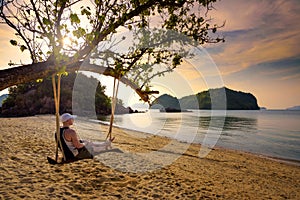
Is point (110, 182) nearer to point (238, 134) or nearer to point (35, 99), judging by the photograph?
point (238, 134)

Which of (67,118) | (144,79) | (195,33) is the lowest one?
(67,118)

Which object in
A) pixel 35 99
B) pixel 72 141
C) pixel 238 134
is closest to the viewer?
pixel 72 141

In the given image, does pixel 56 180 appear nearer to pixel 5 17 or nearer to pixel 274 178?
pixel 5 17

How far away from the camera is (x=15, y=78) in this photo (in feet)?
12.9

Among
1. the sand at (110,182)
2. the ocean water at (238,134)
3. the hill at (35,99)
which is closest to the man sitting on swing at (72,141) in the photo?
the sand at (110,182)

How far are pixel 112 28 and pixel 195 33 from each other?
2735 millimetres

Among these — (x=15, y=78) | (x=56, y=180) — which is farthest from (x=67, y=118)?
(x=15, y=78)

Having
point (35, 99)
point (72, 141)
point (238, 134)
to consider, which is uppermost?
point (35, 99)

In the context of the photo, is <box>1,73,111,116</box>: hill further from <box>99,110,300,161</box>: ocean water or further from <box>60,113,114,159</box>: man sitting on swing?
<box>60,113,114,159</box>: man sitting on swing

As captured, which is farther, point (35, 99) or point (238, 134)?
point (35, 99)

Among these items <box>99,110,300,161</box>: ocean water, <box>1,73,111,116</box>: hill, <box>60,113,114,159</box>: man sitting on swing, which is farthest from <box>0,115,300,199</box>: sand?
<box>1,73,111,116</box>: hill

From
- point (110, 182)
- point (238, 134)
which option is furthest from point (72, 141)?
point (238, 134)

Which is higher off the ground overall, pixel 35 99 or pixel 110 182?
pixel 35 99

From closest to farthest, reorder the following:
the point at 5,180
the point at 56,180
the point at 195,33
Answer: the point at 195,33, the point at 5,180, the point at 56,180
